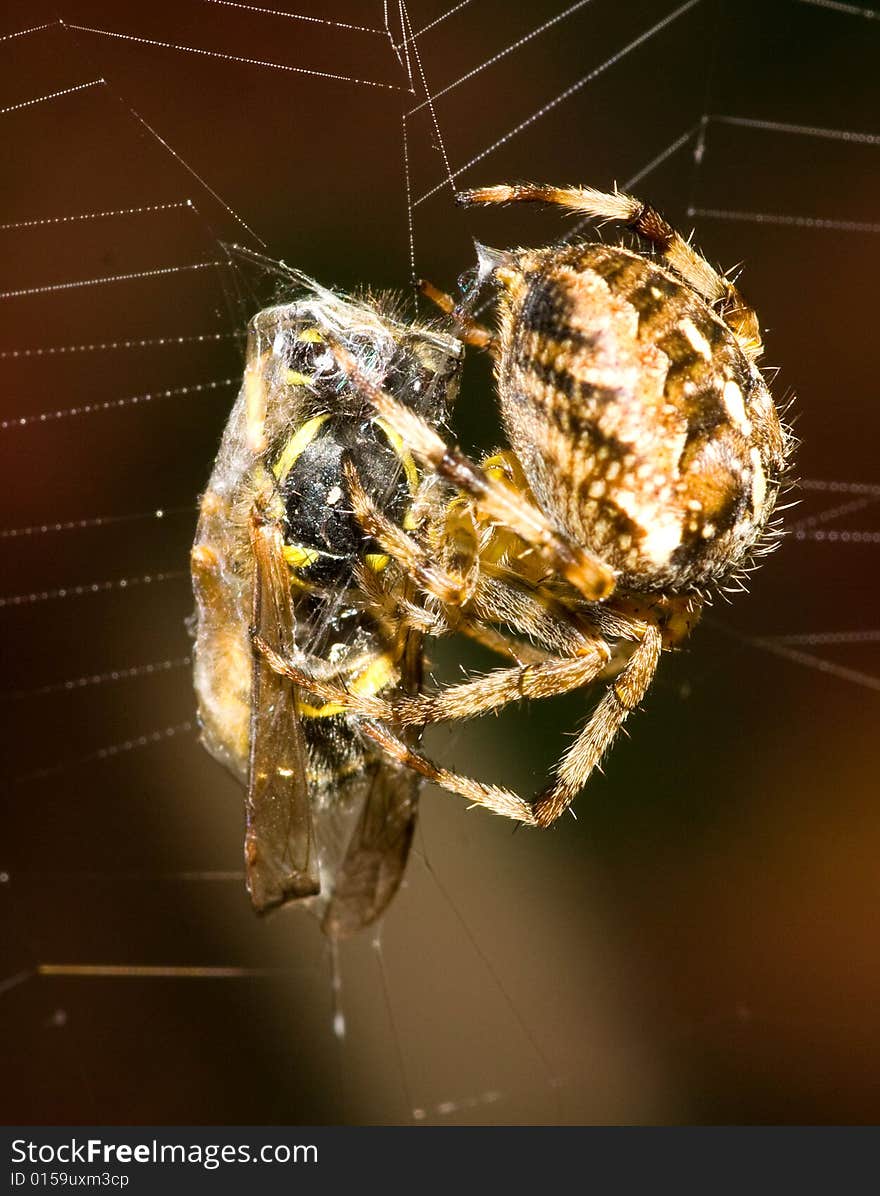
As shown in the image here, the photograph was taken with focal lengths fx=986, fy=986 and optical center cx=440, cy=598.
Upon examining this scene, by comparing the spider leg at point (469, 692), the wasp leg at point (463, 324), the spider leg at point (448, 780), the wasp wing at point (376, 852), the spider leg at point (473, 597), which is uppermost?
the wasp leg at point (463, 324)

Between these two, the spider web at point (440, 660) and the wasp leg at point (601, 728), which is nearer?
the wasp leg at point (601, 728)

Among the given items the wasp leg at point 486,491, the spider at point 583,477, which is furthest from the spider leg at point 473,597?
the wasp leg at point 486,491

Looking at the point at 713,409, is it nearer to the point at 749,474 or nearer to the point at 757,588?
the point at 749,474

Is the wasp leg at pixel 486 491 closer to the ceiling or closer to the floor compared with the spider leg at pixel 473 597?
closer to the ceiling

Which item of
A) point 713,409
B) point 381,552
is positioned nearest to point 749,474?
point 713,409

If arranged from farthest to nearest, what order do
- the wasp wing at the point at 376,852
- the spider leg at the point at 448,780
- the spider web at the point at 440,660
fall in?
1. the spider web at the point at 440,660
2. the wasp wing at the point at 376,852
3. the spider leg at the point at 448,780

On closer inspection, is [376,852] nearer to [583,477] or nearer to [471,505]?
[471,505]

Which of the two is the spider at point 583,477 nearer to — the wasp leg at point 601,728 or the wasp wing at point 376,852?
the wasp leg at point 601,728

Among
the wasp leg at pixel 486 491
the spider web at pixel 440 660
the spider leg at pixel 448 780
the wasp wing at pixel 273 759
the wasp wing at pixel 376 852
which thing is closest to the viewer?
the wasp leg at pixel 486 491
